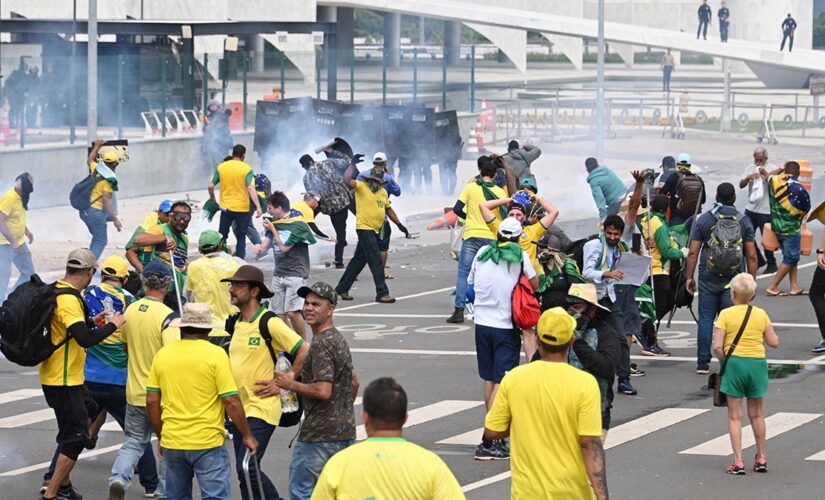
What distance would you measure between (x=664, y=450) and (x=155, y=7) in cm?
5100

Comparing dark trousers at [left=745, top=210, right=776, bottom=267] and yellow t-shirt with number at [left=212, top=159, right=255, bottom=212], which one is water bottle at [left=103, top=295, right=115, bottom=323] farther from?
dark trousers at [left=745, top=210, right=776, bottom=267]

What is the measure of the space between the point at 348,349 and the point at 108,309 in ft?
7.72

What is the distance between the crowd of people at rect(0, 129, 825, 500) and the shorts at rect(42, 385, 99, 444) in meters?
0.01

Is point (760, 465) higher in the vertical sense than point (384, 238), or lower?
lower

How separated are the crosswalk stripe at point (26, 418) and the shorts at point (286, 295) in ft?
8.16

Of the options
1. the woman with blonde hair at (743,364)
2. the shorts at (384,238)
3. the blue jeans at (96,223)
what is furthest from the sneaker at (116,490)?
the blue jeans at (96,223)

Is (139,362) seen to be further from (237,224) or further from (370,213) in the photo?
(237,224)

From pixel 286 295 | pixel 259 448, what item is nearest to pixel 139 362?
pixel 259 448

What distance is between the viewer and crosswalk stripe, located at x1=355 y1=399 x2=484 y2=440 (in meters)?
13.2

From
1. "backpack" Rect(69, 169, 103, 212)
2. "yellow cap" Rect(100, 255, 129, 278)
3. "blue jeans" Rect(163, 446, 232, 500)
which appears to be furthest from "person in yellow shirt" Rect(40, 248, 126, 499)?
"backpack" Rect(69, 169, 103, 212)

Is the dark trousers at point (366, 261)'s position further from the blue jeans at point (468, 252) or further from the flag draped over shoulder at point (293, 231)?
the flag draped over shoulder at point (293, 231)

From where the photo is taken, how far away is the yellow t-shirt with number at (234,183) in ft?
69.9

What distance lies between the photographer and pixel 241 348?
9.66 metres

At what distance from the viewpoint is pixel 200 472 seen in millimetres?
9008
